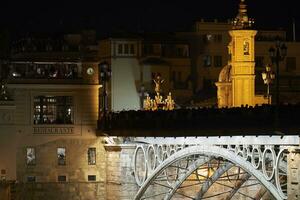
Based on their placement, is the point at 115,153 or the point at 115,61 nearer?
the point at 115,153

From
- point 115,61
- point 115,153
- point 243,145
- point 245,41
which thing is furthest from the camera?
point 115,61

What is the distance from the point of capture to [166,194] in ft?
243

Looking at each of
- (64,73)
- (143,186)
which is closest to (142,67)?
(64,73)

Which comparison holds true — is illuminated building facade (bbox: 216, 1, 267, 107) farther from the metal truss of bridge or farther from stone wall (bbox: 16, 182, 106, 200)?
stone wall (bbox: 16, 182, 106, 200)

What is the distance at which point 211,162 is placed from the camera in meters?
71.9

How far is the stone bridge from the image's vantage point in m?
51.0

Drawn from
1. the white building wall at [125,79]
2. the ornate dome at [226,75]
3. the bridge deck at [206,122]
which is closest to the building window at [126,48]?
the white building wall at [125,79]

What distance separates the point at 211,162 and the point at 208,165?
1148 millimetres

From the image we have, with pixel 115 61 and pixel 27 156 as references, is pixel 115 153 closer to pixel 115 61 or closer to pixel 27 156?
pixel 27 156

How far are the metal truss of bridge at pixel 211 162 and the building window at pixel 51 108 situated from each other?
6.40 m

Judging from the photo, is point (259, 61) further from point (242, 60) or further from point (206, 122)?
point (206, 122)

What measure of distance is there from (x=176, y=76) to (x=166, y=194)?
49547 millimetres

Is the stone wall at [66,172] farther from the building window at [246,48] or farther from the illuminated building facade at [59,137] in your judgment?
the building window at [246,48]

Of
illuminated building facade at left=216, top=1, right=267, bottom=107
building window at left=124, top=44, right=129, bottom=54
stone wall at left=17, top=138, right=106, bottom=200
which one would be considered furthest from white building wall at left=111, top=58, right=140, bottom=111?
stone wall at left=17, top=138, right=106, bottom=200
